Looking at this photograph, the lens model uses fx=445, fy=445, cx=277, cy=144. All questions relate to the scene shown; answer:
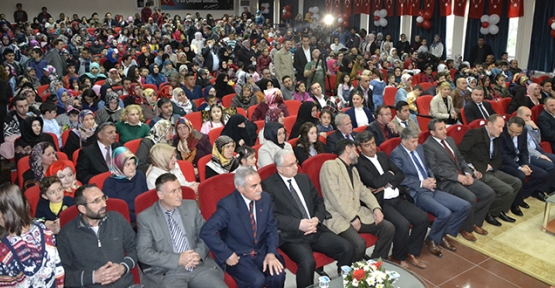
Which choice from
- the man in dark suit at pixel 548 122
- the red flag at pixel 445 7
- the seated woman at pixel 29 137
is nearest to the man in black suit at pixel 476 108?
the man in dark suit at pixel 548 122

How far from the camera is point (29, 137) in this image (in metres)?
4.86

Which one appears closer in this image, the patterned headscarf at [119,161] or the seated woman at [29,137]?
the patterned headscarf at [119,161]

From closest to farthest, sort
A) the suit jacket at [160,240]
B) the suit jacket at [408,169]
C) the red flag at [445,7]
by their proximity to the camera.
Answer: the suit jacket at [160,240]
the suit jacket at [408,169]
the red flag at [445,7]

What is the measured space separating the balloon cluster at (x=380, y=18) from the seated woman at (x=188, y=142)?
12408 mm

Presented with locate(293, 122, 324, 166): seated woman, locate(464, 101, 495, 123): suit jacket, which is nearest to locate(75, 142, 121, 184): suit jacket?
locate(293, 122, 324, 166): seated woman

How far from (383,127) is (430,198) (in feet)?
4.31

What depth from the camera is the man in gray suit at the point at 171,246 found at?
9.68 ft

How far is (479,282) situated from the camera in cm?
366

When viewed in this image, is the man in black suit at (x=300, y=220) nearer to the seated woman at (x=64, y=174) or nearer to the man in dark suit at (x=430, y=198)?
the man in dark suit at (x=430, y=198)

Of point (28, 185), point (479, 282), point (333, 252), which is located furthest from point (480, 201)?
point (28, 185)

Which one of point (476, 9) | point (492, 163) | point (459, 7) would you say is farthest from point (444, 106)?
point (459, 7)

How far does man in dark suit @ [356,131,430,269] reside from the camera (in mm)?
3887

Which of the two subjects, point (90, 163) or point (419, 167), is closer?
point (90, 163)

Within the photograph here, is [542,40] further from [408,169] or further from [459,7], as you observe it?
[408,169]
